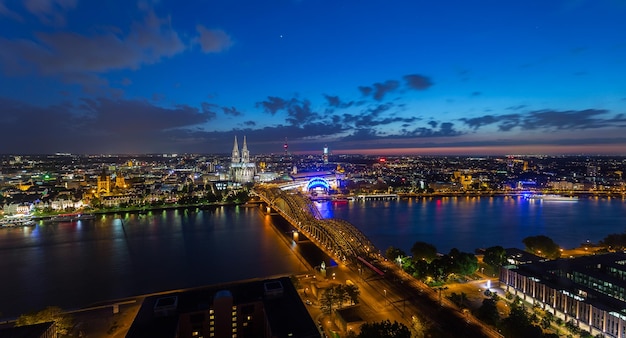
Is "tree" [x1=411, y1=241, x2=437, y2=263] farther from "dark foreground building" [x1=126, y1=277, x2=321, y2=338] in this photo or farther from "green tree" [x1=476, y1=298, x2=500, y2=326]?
"dark foreground building" [x1=126, y1=277, x2=321, y2=338]

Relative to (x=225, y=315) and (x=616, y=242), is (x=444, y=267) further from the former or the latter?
(x=616, y=242)

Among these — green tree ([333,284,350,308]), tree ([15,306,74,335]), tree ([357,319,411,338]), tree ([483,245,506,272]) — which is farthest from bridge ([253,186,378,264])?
tree ([15,306,74,335])

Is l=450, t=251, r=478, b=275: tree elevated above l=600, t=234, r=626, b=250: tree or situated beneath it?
elevated above

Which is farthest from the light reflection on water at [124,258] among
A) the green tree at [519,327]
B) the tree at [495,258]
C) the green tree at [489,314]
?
the green tree at [519,327]

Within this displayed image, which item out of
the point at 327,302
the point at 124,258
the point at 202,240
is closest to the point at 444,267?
the point at 327,302

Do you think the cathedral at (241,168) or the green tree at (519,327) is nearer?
the green tree at (519,327)

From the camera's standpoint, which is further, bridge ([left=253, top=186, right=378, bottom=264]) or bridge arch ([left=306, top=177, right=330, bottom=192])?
bridge arch ([left=306, top=177, right=330, bottom=192])

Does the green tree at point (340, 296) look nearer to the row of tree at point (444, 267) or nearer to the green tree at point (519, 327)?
the row of tree at point (444, 267)
